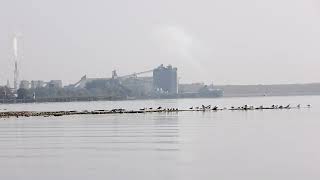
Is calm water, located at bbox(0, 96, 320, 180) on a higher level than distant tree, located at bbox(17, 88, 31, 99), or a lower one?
lower

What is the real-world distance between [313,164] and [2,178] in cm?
898

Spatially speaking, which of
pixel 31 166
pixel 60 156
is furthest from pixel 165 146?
pixel 31 166

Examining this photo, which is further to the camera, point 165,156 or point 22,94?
point 22,94

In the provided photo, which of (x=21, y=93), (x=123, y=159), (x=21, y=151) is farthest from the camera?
(x=21, y=93)

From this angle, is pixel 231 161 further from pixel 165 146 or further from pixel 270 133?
pixel 270 133

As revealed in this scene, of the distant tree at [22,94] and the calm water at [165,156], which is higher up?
the distant tree at [22,94]

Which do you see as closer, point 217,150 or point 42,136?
point 217,150

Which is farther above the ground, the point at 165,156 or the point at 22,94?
the point at 22,94

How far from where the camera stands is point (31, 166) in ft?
72.5

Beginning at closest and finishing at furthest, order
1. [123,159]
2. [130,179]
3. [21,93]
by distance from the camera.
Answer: [130,179] → [123,159] → [21,93]

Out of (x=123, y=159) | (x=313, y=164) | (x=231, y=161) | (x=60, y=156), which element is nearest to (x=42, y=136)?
(x=60, y=156)

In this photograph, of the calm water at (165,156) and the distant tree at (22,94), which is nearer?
the calm water at (165,156)

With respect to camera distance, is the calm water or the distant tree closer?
the calm water

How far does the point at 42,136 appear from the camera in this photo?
3575 cm
